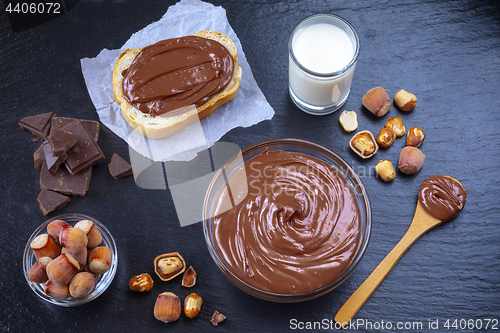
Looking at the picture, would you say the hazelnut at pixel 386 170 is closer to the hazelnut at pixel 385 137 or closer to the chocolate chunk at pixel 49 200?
the hazelnut at pixel 385 137

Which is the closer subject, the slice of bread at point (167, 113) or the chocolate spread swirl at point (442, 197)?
the chocolate spread swirl at point (442, 197)

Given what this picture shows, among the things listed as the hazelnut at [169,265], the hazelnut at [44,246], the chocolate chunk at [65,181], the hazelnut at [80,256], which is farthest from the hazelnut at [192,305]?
the chocolate chunk at [65,181]

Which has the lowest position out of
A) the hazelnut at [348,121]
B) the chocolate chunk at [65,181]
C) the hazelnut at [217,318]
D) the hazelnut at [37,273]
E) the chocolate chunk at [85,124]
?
the hazelnut at [217,318]

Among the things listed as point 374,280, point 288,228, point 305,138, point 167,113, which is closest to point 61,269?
point 167,113

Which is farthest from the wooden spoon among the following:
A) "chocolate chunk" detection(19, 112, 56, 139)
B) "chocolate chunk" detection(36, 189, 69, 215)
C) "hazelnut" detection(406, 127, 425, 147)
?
"chocolate chunk" detection(19, 112, 56, 139)

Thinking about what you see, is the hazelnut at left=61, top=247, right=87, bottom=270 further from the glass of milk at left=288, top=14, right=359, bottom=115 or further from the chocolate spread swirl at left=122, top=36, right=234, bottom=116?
the glass of milk at left=288, top=14, right=359, bottom=115

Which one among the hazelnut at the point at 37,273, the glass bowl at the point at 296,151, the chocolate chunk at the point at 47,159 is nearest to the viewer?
the glass bowl at the point at 296,151

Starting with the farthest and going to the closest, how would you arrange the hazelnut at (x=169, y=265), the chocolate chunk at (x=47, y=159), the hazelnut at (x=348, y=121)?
the hazelnut at (x=348, y=121)
the chocolate chunk at (x=47, y=159)
the hazelnut at (x=169, y=265)
